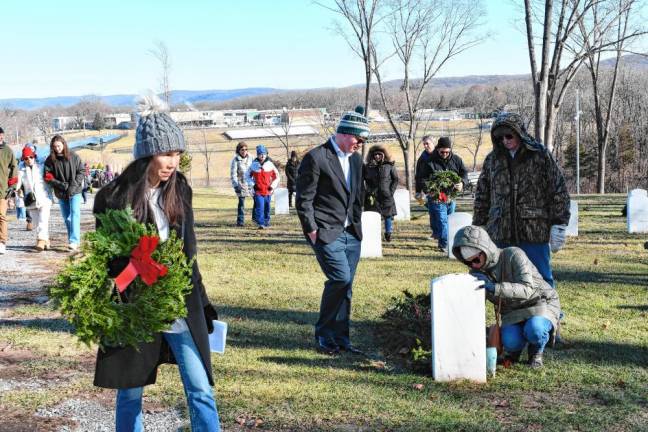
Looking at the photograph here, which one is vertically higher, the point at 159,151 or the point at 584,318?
the point at 159,151

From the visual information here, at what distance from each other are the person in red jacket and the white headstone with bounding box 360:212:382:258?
509cm

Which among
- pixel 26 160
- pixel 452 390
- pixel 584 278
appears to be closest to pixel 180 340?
pixel 452 390

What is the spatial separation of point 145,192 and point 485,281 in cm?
320

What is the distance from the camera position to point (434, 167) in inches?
554

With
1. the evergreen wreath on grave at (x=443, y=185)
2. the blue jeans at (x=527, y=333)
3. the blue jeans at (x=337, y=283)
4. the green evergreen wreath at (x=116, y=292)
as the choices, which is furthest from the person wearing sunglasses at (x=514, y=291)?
the evergreen wreath on grave at (x=443, y=185)

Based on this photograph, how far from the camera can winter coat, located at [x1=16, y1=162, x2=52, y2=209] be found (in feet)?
46.8

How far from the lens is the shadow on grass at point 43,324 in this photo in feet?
27.6

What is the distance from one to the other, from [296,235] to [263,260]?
12.4 feet

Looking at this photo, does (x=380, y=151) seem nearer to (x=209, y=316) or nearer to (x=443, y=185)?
(x=443, y=185)

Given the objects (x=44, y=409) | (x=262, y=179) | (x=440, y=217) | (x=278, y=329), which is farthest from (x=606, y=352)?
(x=262, y=179)

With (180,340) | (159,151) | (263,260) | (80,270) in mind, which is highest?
(159,151)

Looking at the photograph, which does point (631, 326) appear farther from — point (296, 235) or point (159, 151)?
point (296, 235)

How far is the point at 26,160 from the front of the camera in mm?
14953

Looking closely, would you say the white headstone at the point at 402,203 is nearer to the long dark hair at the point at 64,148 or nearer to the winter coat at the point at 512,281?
the long dark hair at the point at 64,148
